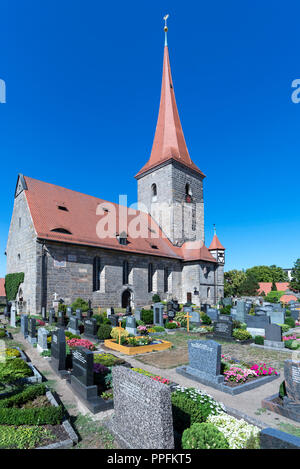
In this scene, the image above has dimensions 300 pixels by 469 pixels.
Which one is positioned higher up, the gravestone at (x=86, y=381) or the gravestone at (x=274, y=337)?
the gravestone at (x=86, y=381)

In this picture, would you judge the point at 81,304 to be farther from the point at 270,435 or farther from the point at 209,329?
the point at 270,435

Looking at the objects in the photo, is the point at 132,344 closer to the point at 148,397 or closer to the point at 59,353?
the point at 59,353

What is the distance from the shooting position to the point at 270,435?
318 centimetres

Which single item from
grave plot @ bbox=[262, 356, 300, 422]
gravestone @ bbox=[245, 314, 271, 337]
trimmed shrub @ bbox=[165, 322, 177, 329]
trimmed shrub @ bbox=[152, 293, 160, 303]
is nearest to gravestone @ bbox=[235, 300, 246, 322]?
gravestone @ bbox=[245, 314, 271, 337]

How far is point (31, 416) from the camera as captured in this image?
5.06 meters

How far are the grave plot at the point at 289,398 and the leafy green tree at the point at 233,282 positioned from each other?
5175 centimetres

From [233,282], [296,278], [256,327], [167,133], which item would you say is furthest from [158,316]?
[296,278]

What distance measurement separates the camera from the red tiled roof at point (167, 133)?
118 feet

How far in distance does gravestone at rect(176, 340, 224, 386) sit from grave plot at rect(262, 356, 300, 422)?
161 centimetres

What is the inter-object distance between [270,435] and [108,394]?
443 cm

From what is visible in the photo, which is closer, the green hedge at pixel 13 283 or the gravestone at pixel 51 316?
the gravestone at pixel 51 316

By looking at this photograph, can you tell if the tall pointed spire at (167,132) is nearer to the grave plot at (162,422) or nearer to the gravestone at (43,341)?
the gravestone at (43,341)

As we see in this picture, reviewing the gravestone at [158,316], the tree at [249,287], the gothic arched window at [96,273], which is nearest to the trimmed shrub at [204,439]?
the gravestone at [158,316]

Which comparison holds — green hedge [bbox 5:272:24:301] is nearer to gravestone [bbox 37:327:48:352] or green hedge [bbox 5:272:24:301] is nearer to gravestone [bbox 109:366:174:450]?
gravestone [bbox 37:327:48:352]
